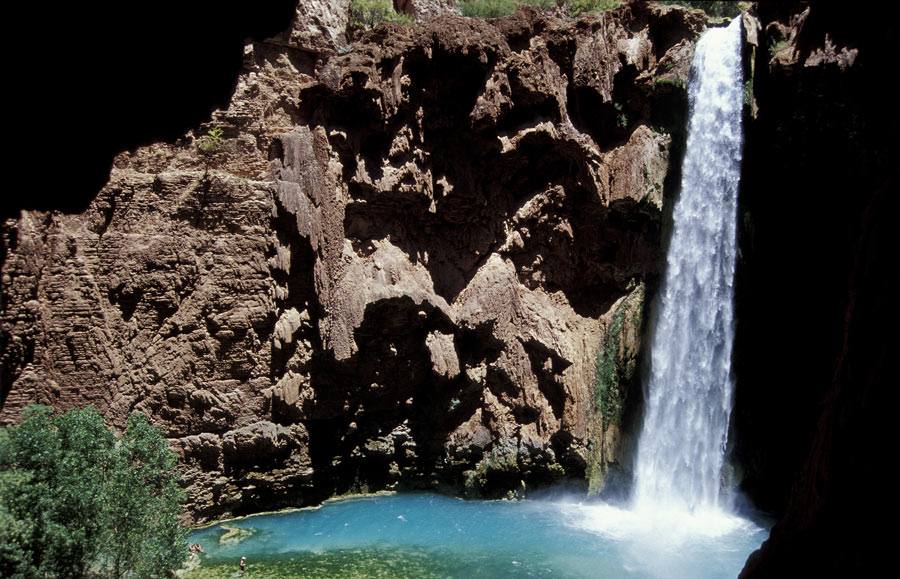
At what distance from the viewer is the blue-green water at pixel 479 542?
557 inches

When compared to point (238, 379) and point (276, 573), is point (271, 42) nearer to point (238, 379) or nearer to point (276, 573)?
point (238, 379)

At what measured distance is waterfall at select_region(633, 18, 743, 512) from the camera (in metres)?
17.8

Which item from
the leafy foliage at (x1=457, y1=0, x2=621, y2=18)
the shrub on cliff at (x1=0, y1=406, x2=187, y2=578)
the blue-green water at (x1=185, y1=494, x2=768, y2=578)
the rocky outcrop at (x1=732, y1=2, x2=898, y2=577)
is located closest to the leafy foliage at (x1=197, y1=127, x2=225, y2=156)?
the shrub on cliff at (x1=0, y1=406, x2=187, y2=578)

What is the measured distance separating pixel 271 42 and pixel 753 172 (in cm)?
1436

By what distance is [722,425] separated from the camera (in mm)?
17672

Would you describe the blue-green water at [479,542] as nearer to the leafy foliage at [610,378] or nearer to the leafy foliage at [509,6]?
the leafy foliage at [610,378]

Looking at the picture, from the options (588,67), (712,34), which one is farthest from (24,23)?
(712,34)

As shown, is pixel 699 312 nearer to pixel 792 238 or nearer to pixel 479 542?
pixel 792 238

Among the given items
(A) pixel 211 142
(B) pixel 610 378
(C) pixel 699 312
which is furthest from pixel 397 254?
(C) pixel 699 312

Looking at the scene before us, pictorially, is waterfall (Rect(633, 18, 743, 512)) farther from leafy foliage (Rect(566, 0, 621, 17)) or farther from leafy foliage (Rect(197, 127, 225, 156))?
leafy foliage (Rect(197, 127, 225, 156))

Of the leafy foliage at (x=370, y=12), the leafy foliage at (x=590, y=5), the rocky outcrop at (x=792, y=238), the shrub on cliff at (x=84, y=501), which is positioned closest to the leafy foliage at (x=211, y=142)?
the leafy foliage at (x=370, y=12)

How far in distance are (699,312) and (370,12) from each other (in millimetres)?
14289

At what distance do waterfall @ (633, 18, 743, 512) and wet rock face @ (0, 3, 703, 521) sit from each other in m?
0.82

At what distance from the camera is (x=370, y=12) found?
21016 millimetres
